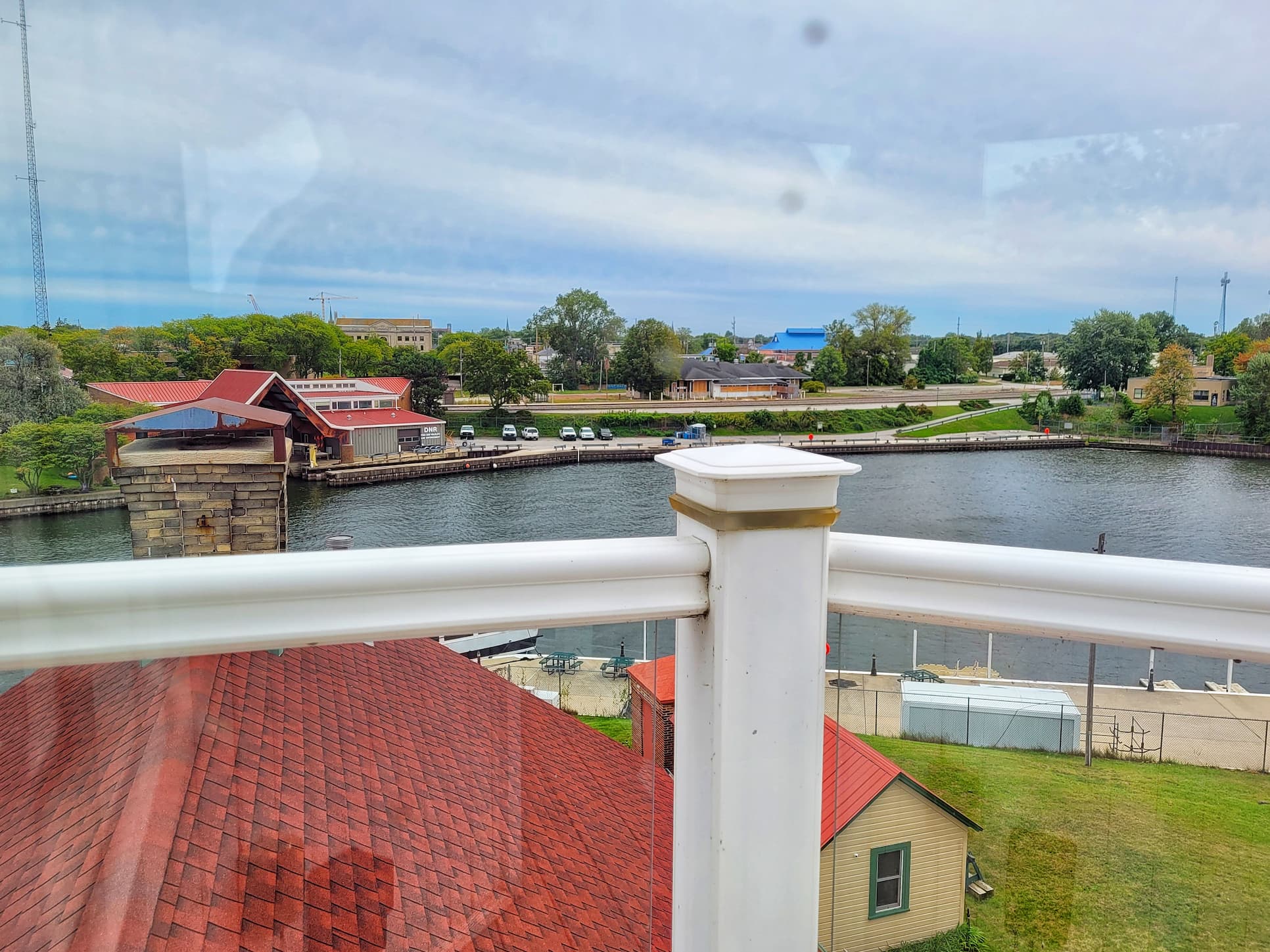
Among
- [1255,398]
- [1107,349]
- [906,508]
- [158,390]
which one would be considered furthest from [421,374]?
[1255,398]

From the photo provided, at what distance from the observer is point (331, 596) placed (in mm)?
701

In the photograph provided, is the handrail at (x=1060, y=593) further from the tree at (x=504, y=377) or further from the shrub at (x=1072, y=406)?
the shrub at (x=1072, y=406)

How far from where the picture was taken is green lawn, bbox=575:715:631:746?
3.33ft

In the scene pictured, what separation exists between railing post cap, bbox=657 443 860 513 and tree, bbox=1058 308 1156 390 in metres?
1.68

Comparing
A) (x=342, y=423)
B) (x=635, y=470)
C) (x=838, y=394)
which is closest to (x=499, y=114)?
(x=342, y=423)

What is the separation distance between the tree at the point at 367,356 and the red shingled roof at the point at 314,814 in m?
1.01

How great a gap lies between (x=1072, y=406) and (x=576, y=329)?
1.36 m

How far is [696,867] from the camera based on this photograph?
827mm

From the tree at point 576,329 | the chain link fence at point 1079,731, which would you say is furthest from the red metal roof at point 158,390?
the chain link fence at point 1079,731

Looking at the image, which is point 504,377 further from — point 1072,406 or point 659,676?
point 1072,406

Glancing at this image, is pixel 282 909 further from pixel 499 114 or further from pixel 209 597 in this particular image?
pixel 499 114

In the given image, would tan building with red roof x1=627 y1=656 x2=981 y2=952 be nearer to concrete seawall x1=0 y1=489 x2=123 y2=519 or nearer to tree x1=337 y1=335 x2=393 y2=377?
concrete seawall x1=0 y1=489 x2=123 y2=519

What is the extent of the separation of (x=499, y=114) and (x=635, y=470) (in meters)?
0.92

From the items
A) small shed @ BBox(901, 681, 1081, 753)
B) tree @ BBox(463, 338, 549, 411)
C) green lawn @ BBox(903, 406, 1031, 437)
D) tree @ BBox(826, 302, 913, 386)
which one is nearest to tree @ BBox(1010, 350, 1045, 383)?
green lawn @ BBox(903, 406, 1031, 437)
